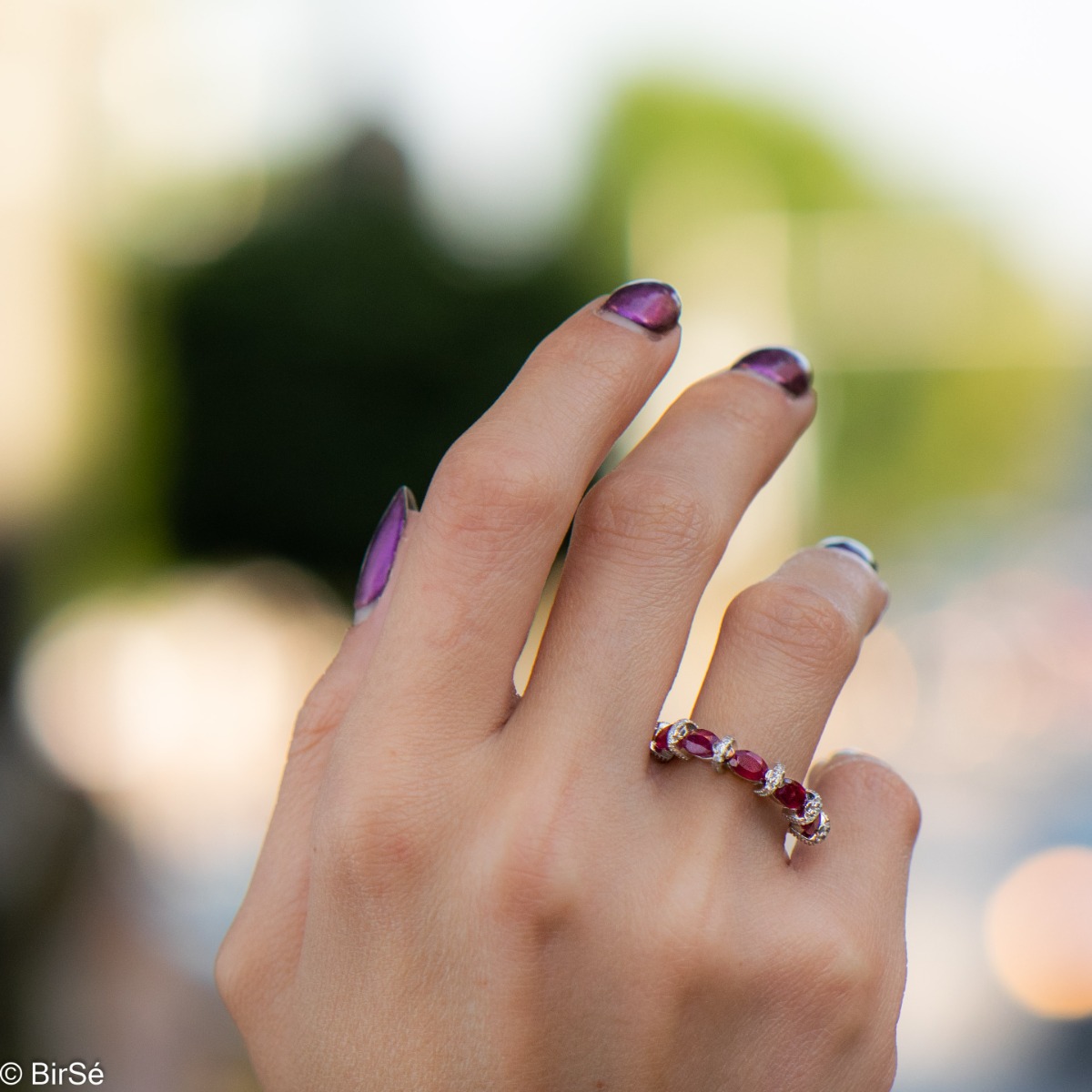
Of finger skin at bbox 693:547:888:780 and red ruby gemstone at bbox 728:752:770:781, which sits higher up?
finger skin at bbox 693:547:888:780

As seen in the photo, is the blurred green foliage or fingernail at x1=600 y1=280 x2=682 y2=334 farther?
the blurred green foliage

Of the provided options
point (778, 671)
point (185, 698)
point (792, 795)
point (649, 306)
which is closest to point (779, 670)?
point (778, 671)

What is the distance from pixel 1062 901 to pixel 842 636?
4.44 m

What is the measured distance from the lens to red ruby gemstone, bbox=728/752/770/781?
89 centimetres

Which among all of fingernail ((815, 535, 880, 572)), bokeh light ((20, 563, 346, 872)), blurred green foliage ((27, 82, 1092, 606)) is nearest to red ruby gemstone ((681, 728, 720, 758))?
fingernail ((815, 535, 880, 572))

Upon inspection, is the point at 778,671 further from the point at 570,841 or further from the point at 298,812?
the point at 298,812

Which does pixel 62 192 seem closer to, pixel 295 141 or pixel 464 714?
pixel 295 141

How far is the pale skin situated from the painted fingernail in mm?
203

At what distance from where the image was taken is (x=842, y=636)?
970mm

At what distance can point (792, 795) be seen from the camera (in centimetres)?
91

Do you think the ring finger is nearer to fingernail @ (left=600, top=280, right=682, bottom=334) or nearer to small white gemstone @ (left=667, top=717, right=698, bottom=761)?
small white gemstone @ (left=667, top=717, right=698, bottom=761)

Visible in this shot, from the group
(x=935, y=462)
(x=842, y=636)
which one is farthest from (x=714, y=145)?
(x=842, y=636)

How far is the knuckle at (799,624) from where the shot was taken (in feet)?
3.11

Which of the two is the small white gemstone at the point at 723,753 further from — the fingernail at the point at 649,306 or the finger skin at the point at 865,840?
the fingernail at the point at 649,306
